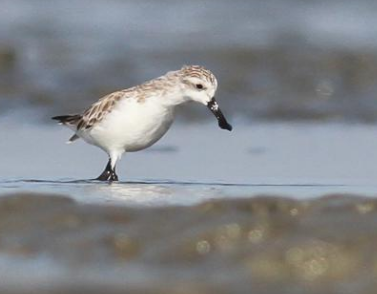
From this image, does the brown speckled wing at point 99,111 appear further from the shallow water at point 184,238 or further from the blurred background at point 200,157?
the shallow water at point 184,238

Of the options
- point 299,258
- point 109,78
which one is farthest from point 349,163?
point 109,78

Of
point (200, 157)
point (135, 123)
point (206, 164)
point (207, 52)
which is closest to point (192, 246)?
point (135, 123)

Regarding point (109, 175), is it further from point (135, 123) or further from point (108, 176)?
point (135, 123)

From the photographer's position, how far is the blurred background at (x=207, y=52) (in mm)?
13664

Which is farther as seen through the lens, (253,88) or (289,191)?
(253,88)

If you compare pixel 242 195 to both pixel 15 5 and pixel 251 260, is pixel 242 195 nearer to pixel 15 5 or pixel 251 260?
pixel 251 260

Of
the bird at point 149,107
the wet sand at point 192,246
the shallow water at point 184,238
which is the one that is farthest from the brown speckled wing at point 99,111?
the wet sand at point 192,246

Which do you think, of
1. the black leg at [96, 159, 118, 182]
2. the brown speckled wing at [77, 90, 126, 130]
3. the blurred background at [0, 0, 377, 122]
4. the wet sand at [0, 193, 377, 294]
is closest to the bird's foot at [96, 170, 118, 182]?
the black leg at [96, 159, 118, 182]

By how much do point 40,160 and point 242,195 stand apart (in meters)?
3.21

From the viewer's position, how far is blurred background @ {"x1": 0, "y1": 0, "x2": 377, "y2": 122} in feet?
44.8

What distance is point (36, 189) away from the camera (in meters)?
8.18

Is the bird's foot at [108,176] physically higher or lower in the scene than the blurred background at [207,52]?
lower

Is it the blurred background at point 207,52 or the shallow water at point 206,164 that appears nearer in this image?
the shallow water at point 206,164

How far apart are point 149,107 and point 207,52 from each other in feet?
22.9
